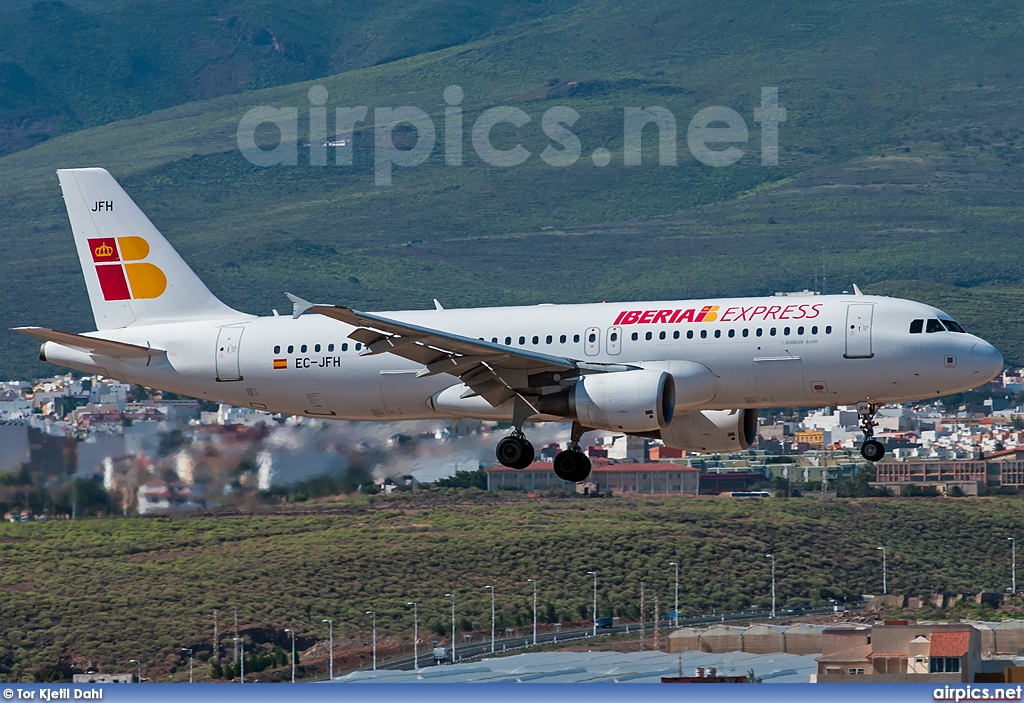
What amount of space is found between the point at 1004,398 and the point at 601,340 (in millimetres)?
135650

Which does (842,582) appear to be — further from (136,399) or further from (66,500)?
(136,399)

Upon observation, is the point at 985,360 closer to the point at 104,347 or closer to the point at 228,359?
the point at 228,359

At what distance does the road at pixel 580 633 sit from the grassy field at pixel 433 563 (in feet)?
3.60

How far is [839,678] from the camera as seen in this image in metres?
53.5

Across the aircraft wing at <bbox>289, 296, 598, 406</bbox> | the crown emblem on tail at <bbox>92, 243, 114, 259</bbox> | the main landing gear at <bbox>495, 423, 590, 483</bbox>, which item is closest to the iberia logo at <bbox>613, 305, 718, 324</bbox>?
the aircraft wing at <bbox>289, 296, 598, 406</bbox>

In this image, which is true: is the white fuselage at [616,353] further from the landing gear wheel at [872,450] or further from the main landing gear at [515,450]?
the landing gear wheel at [872,450]

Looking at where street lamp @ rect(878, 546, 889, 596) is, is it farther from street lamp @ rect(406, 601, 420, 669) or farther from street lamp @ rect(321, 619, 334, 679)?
street lamp @ rect(321, 619, 334, 679)

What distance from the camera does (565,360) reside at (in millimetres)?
44281

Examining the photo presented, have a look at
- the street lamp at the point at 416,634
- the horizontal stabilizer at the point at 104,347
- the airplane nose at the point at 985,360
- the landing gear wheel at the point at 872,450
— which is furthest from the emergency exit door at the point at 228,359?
the street lamp at the point at 416,634

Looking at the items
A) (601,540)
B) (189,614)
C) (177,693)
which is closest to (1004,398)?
(601,540)

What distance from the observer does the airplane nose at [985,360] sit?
143 ft

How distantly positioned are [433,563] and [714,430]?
3119cm

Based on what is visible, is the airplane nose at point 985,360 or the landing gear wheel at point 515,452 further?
the landing gear wheel at point 515,452

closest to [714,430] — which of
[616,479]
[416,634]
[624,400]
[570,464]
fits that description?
[570,464]
